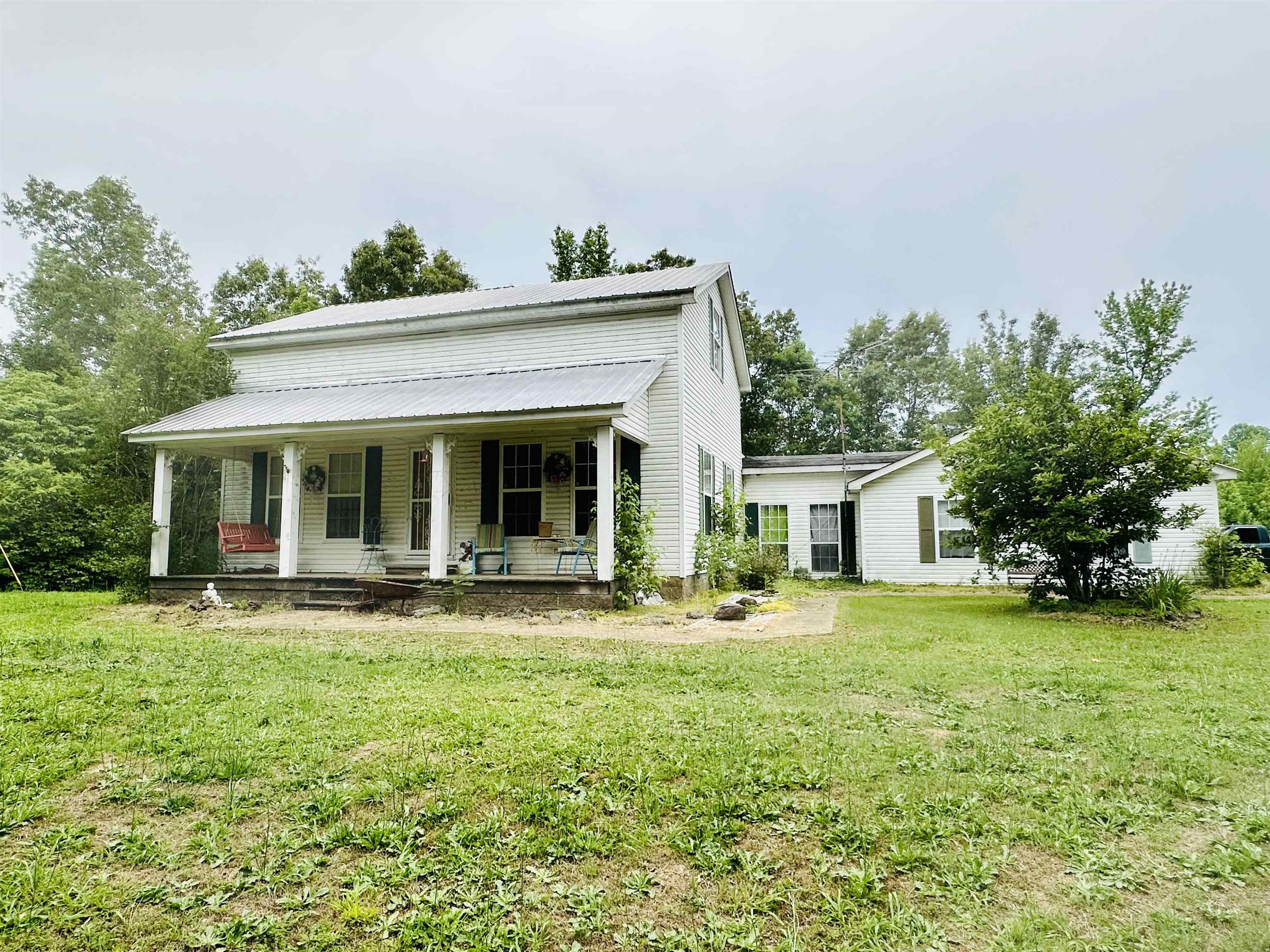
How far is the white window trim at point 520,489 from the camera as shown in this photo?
41.0 ft

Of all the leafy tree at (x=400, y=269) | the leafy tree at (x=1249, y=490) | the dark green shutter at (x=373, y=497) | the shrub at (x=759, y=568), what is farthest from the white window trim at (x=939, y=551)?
the leafy tree at (x=400, y=269)

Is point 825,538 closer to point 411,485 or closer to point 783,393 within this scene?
point 783,393

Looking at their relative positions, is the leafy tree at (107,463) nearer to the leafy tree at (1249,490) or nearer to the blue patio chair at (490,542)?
the blue patio chair at (490,542)

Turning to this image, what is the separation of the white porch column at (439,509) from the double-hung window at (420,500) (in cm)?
239

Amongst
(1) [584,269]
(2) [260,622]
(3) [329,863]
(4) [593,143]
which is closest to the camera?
(3) [329,863]

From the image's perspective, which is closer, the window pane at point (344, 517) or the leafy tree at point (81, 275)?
the window pane at point (344, 517)

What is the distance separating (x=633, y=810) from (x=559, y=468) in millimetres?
9456

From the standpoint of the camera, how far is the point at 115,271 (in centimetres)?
3188

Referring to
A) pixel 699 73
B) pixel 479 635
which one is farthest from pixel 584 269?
pixel 479 635

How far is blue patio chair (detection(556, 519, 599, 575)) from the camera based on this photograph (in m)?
11.5

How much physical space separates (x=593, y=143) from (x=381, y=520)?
44.3 feet

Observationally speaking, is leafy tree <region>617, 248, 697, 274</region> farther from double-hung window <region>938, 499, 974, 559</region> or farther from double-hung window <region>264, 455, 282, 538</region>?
double-hung window <region>264, 455, 282, 538</region>

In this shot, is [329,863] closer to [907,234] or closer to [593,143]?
[593,143]

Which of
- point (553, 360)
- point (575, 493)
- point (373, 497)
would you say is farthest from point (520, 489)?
point (373, 497)
